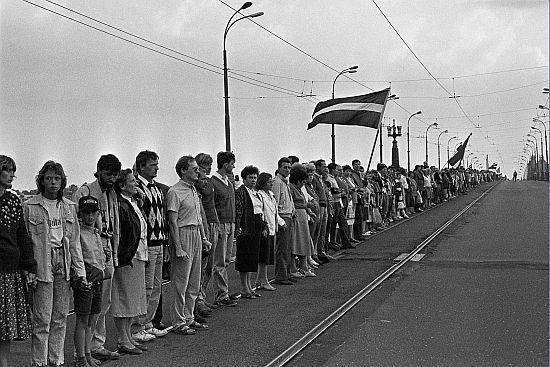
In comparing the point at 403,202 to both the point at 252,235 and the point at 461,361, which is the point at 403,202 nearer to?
the point at 252,235

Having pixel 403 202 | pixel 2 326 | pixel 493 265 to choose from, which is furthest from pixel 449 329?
pixel 403 202

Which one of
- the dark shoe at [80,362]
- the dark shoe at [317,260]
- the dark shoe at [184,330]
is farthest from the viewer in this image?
the dark shoe at [317,260]

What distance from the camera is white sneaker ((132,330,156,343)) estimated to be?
8.10m

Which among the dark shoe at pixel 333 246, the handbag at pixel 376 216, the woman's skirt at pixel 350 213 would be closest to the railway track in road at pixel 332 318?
the dark shoe at pixel 333 246

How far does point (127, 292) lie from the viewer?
7.84 metres

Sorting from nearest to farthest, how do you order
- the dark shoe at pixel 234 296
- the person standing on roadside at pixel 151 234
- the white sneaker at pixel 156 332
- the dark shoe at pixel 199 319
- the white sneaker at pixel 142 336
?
1. the white sneaker at pixel 142 336
2. the person standing on roadside at pixel 151 234
3. the white sneaker at pixel 156 332
4. the dark shoe at pixel 199 319
5. the dark shoe at pixel 234 296

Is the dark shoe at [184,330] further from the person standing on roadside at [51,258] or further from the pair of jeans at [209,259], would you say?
the person standing on roadside at [51,258]

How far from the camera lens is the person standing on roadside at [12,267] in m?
6.21

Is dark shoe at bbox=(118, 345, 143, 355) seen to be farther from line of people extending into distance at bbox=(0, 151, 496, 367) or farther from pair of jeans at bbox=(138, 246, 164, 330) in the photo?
pair of jeans at bbox=(138, 246, 164, 330)

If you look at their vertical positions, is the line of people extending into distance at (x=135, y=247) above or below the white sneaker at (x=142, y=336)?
above

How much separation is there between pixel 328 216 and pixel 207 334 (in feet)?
26.2

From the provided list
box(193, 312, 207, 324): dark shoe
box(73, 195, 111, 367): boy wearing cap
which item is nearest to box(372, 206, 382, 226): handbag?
box(193, 312, 207, 324): dark shoe

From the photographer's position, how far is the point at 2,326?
6211 millimetres

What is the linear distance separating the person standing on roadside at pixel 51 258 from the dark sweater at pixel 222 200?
329 centimetres
